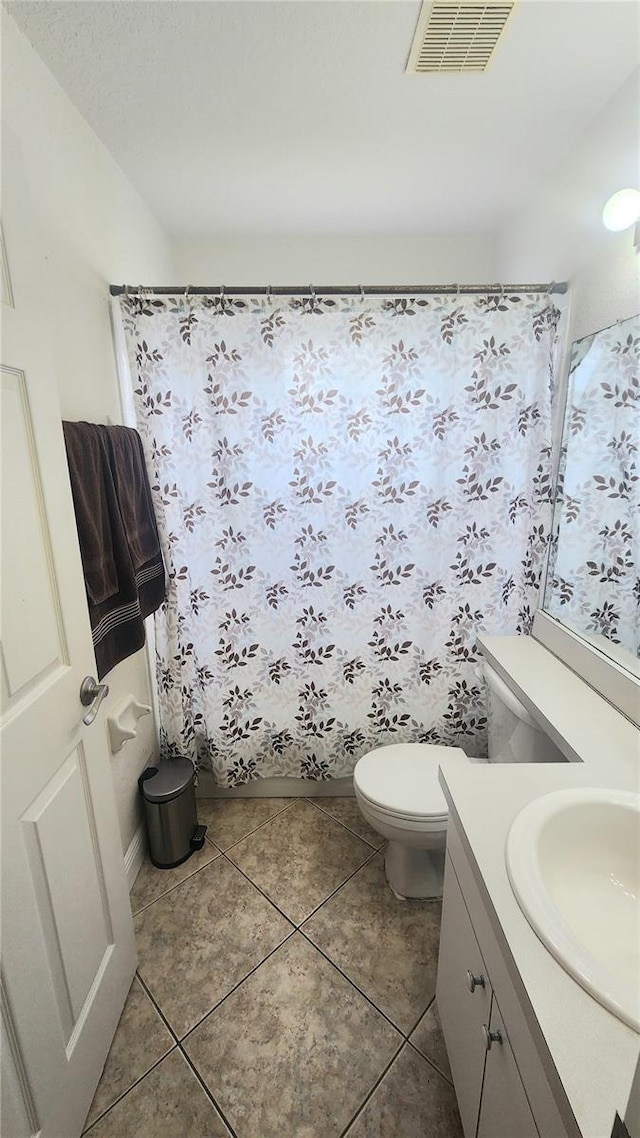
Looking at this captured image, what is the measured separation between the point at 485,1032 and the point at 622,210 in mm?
1815

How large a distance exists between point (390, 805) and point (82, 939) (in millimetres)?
877

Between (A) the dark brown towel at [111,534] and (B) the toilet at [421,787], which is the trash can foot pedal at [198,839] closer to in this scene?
(B) the toilet at [421,787]

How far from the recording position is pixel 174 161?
153 cm

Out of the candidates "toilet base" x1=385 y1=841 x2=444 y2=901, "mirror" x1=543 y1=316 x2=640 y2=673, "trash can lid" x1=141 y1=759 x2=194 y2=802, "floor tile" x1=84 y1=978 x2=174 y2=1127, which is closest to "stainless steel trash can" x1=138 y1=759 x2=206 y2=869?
"trash can lid" x1=141 y1=759 x2=194 y2=802

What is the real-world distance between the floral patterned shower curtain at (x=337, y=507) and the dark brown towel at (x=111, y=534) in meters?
0.18

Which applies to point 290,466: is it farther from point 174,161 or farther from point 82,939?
point 82,939

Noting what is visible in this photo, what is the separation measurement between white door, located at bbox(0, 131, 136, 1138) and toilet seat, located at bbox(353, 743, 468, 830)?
0.83 meters

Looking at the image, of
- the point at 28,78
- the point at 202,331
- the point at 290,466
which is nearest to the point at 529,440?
the point at 290,466

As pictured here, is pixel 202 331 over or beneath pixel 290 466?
over

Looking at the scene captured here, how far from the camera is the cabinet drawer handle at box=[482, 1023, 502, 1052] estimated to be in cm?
75

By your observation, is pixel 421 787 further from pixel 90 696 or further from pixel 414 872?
pixel 90 696

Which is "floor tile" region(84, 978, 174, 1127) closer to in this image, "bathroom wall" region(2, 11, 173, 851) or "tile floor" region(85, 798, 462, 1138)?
"tile floor" region(85, 798, 462, 1138)

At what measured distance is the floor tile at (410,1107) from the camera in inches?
41.3

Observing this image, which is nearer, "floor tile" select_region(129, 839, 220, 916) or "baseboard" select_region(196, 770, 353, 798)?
"floor tile" select_region(129, 839, 220, 916)
